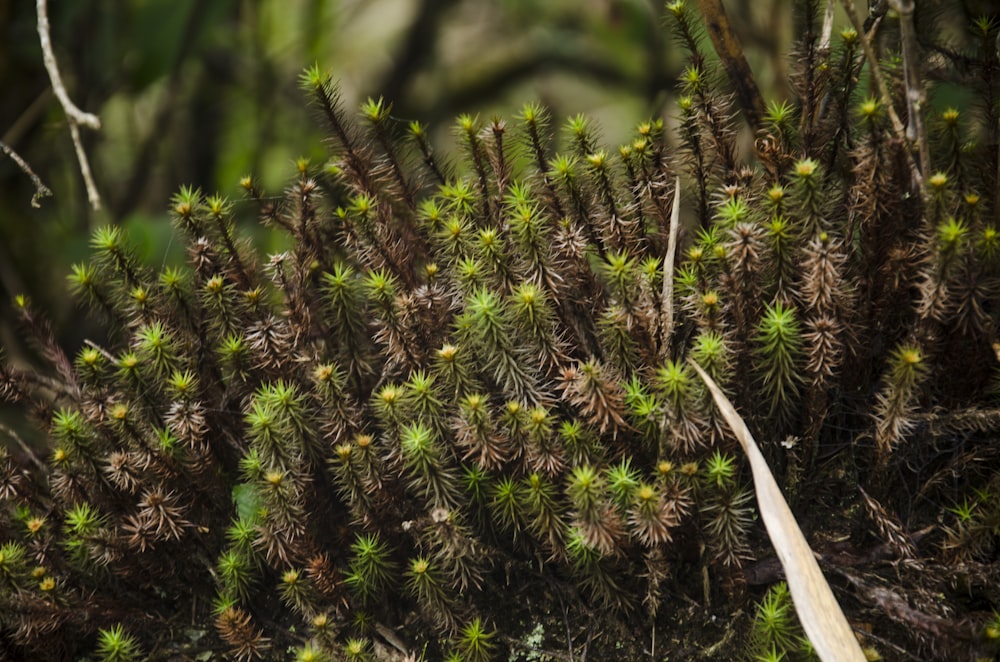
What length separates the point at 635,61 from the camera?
349 centimetres

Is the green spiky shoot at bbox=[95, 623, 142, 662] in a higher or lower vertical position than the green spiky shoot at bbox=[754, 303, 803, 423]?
lower

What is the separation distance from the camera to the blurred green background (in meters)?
2.48

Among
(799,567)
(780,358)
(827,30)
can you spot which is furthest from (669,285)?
(827,30)

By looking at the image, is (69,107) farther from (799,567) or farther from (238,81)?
(238,81)

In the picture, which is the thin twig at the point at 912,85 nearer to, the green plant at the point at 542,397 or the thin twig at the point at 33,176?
the green plant at the point at 542,397

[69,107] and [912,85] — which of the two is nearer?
[912,85]

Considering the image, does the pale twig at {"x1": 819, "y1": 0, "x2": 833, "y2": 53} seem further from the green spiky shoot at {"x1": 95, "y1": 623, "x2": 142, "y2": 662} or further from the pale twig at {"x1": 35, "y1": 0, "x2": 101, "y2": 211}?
the green spiky shoot at {"x1": 95, "y1": 623, "x2": 142, "y2": 662}

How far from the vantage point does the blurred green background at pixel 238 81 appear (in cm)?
248

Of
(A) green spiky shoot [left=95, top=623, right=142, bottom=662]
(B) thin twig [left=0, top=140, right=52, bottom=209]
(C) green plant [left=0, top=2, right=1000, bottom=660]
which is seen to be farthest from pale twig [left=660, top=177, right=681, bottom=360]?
(B) thin twig [left=0, top=140, right=52, bottom=209]

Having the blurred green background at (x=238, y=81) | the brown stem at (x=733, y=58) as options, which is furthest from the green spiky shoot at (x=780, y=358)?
the blurred green background at (x=238, y=81)

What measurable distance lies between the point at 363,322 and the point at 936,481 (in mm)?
713

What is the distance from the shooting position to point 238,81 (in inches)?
134

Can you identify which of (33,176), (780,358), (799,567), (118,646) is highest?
(33,176)

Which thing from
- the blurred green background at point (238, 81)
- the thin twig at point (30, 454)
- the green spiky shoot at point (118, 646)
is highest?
the thin twig at point (30, 454)
